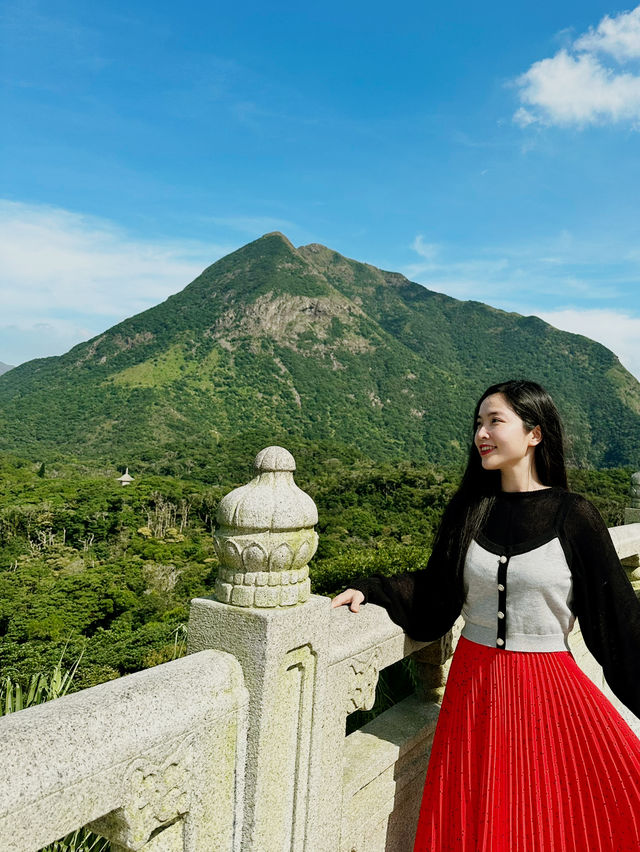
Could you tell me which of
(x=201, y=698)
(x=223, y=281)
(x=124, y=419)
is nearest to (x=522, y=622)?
(x=201, y=698)

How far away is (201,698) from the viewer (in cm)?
146

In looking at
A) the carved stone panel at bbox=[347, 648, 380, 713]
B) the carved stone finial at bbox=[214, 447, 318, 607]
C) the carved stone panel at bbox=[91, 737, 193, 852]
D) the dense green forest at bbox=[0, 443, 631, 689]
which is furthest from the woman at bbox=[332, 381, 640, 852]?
the dense green forest at bbox=[0, 443, 631, 689]

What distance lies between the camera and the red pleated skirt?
1.77 meters

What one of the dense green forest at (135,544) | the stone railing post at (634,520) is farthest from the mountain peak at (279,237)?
the stone railing post at (634,520)

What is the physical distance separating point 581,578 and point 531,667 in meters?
0.33

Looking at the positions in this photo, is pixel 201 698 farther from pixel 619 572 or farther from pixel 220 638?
pixel 619 572

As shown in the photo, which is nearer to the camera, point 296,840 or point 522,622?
point 296,840

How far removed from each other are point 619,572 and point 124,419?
89184mm

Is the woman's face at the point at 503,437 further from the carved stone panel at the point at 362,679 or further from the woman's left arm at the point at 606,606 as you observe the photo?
the carved stone panel at the point at 362,679

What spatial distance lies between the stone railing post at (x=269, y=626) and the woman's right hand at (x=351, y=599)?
462 millimetres

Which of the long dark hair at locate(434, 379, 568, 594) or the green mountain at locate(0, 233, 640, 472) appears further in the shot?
the green mountain at locate(0, 233, 640, 472)

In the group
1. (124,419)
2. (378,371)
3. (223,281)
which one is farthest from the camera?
(223,281)

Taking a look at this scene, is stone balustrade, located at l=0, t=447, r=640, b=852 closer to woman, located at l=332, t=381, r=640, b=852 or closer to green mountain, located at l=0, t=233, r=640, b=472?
woman, located at l=332, t=381, r=640, b=852

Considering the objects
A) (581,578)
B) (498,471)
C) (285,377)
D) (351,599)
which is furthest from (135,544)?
(285,377)
